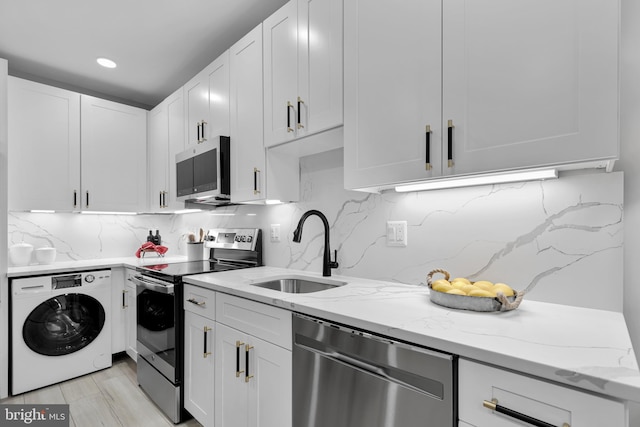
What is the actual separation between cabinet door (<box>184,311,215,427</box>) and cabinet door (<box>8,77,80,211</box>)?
6.22 feet

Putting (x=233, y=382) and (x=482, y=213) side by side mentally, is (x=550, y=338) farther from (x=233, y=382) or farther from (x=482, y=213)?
(x=233, y=382)

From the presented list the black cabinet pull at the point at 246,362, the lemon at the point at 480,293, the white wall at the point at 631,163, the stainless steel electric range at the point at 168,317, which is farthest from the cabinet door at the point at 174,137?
the white wall at the point at 631,163

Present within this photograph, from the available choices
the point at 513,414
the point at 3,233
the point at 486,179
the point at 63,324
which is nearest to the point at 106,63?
the point at 3,233

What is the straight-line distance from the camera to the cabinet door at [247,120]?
80.2 inches

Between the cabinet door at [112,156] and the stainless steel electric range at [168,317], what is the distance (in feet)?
3.60

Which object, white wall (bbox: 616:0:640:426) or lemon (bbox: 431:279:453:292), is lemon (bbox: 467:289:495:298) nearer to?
lemon (bbox: 431:279:453:292)

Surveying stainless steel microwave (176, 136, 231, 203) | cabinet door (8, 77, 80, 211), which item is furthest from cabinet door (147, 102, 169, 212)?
cabinet door (8, 77, 80, 211)

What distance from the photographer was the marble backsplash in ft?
3.78

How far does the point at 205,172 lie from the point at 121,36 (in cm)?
119

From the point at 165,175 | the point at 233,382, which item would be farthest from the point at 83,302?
the point at 233,382

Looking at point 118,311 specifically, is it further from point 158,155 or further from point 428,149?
point 428,149

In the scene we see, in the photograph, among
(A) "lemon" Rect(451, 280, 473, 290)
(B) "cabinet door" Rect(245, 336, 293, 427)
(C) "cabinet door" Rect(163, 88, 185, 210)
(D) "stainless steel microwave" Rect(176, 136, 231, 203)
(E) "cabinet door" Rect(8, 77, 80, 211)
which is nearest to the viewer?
(A) "lemon" Rect(451, 280, 473, 290)

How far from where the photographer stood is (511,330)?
0.95 m

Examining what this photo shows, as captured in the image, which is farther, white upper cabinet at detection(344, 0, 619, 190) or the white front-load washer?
the white front-load washer
